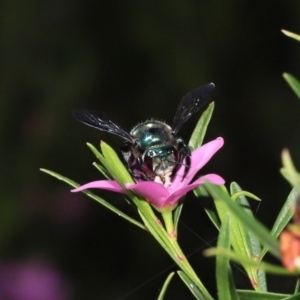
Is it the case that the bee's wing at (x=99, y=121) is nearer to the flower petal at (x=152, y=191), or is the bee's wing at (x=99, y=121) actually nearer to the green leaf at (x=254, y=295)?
the flower petal at (x=152, y=191)

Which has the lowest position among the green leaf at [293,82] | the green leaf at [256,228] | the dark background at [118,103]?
the dark background at [118,103]

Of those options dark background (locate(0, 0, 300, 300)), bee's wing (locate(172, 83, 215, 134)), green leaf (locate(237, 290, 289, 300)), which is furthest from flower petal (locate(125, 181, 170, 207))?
dark background (locate(0, 0, 300, 300))

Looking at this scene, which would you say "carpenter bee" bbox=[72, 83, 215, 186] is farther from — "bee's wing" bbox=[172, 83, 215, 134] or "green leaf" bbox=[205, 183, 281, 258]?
"green leaf" bbox=[205, 183, 281, 258]

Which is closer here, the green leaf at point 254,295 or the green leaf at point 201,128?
the green leaf at point 254,295

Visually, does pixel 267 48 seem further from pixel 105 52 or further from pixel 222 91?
pixel 105 52

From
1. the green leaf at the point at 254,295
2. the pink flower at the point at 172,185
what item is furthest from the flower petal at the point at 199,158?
the green leaf at the point at 254,295

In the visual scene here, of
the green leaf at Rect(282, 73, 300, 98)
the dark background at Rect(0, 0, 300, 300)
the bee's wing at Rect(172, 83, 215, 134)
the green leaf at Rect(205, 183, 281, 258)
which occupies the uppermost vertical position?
the green leaf at Rect(282, 73, 300, 98)

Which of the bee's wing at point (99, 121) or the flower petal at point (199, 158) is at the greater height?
the flower petal at point (199, 158)
